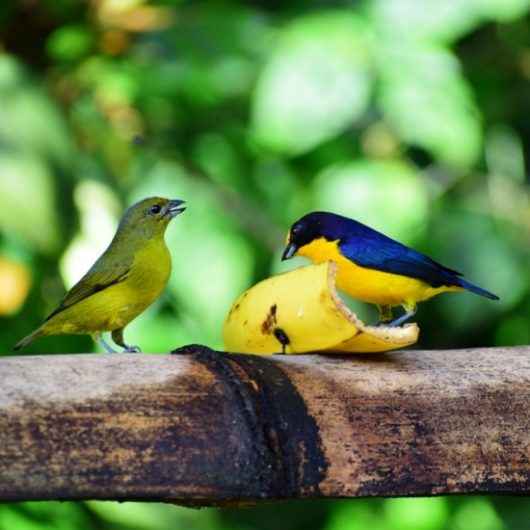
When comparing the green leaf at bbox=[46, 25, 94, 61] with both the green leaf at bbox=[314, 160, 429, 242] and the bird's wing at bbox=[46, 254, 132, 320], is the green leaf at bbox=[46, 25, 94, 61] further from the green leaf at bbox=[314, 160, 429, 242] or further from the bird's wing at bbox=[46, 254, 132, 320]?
the bird's wing at bbox=[46, 254, 132, 320]

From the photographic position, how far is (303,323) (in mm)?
2695

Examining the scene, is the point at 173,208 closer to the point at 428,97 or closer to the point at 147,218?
the point at 147,218

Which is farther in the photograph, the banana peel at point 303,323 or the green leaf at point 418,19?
the green leaf at point 418,19

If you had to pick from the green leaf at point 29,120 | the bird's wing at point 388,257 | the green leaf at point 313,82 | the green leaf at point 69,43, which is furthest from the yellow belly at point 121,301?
the green leaf at point 69,43

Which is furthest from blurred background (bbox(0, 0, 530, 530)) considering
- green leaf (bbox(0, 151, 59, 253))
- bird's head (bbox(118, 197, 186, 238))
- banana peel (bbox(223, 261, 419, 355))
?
banana peel (bbox(223, 261, 419, 355))

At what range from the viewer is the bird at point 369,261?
128 inches

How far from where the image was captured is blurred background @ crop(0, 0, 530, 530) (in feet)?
13.9

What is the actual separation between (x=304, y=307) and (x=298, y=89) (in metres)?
1.92

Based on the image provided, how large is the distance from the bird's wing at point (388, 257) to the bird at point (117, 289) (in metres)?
0.68

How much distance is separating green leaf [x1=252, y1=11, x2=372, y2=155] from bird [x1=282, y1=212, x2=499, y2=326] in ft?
3.65

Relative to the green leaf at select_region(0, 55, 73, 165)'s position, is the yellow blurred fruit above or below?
below

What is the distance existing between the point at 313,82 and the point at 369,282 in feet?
4.55

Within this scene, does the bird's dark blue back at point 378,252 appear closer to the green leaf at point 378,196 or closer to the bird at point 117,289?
the bird at point 117,289

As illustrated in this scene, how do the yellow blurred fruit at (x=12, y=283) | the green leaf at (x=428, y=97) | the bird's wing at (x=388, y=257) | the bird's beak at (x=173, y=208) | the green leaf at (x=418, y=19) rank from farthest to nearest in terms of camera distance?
the green leaf at (x=418, y=19)
the green leaf at (x=428, y=97)
the yellow blurred fruit at (x=12, y=283)
the bird's beak at (x=173, y=208)
the bird's wing at (x=388, y=257)
